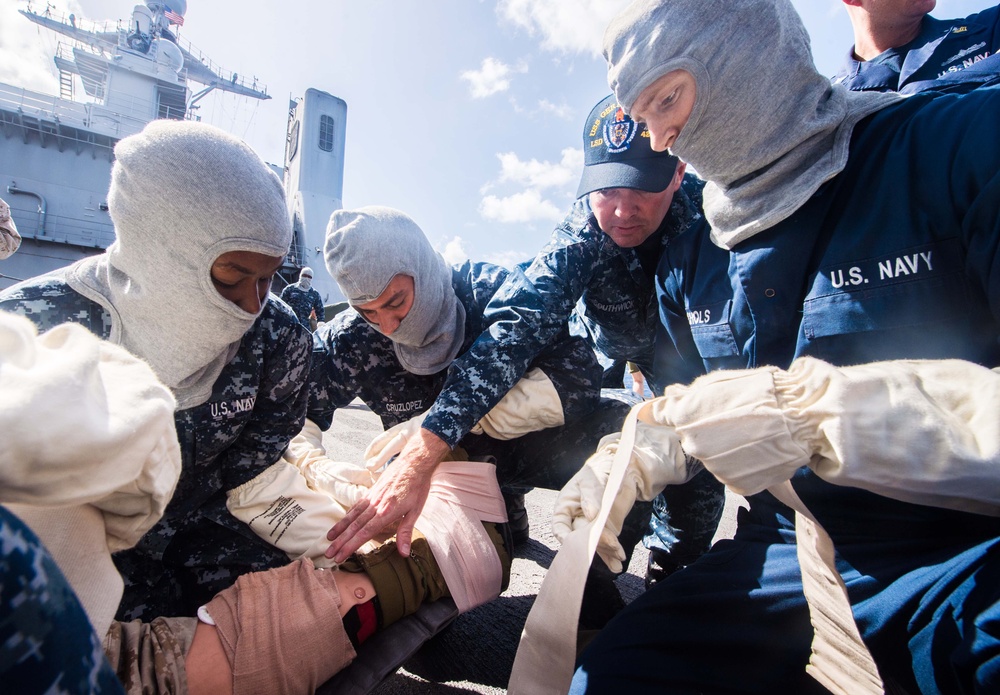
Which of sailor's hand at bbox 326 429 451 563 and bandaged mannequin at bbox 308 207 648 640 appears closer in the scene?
sailor's hand at bbox 326 429 451 563

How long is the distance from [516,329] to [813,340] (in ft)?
2.91

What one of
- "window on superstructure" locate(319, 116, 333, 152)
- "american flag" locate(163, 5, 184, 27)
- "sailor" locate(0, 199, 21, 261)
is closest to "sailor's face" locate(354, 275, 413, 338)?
"sailor" locate(0, 199, 21, 261)

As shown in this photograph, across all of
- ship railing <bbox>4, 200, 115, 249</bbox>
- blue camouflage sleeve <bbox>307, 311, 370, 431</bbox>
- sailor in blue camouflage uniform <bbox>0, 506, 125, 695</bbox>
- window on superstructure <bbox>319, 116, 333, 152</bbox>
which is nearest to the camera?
sailor in blue camouflage uniform <bbox>0, 506, 125, 695</bbox>

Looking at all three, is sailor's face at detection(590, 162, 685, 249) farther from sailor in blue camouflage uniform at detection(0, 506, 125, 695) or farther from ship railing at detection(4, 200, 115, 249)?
ship railing at detection(4, 200, 115, 249)

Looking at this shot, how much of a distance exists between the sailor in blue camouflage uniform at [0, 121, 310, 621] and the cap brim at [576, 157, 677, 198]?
1.03 metres

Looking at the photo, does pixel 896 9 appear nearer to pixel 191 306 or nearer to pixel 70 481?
pixel 191 306

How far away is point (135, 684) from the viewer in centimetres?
85

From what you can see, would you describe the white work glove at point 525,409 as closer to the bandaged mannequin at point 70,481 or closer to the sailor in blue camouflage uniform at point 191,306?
the sailor in blue camouflage uniform at point 191,306

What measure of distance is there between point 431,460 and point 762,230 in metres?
1.06

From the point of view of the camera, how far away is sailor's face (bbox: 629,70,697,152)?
111 cm

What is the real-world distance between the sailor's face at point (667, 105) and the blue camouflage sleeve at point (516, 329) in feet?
2.10

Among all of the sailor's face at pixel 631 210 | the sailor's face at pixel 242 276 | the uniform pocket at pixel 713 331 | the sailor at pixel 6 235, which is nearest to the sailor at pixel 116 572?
the sailor's face at pixel 242 276

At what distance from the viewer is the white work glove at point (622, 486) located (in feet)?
3.35

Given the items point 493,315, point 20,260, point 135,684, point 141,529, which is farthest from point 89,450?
point 20,260
